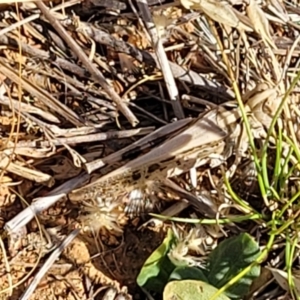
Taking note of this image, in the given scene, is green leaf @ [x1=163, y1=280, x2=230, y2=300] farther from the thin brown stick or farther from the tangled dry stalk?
the thin brown stick

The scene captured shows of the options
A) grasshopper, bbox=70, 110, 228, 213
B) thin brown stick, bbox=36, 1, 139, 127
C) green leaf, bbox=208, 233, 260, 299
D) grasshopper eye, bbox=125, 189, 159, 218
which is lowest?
green leaf, bbox=208, 233, 260, 299

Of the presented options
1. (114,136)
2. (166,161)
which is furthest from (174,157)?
(114,136)

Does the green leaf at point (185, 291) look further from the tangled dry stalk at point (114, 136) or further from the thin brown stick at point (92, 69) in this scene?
the thin brown stick at point (92, 69)

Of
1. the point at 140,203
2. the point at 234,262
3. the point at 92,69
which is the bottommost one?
the point at 234,262

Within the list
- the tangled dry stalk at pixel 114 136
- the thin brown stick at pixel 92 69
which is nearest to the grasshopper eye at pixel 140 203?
the tangled dry stalk at pixel 114 136

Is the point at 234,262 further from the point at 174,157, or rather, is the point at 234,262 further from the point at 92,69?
the point at 92,69

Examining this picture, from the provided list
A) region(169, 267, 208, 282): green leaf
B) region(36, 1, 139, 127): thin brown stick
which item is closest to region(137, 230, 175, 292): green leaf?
region(169, 267, 208, 282): green leaf

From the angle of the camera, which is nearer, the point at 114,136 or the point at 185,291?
the point at 185,291
